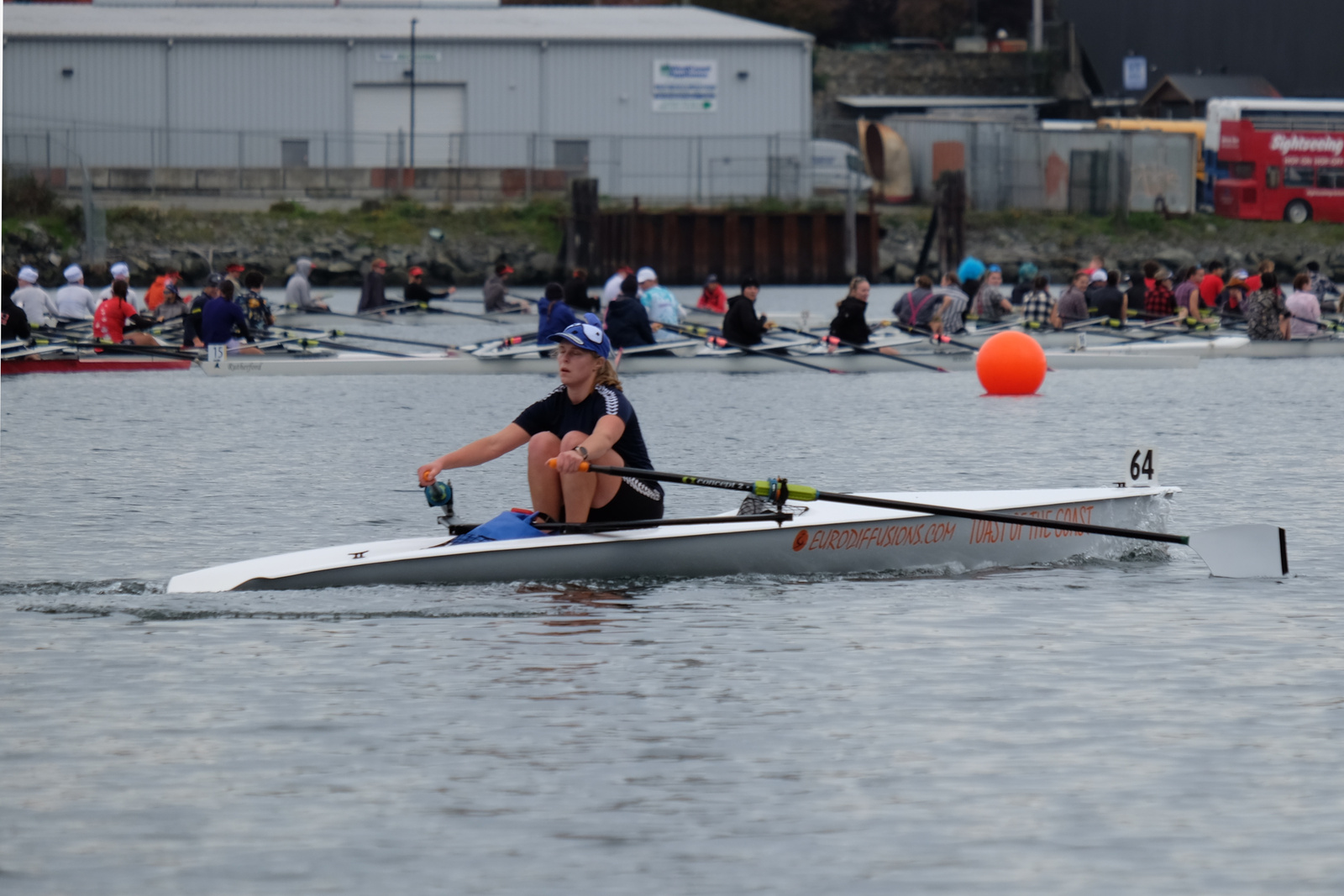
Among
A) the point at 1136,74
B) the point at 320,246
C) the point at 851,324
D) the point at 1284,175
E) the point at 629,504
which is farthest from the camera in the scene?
the point at 1136,74

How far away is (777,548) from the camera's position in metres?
10.8

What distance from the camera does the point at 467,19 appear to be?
2354 inches

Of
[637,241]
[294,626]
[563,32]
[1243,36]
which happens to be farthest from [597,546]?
[1243,36]

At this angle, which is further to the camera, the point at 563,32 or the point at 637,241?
the point at 563,32

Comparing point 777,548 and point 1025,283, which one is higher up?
point 1025,283

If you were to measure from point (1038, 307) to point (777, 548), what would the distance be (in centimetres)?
1987

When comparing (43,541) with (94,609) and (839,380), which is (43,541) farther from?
(839,380)

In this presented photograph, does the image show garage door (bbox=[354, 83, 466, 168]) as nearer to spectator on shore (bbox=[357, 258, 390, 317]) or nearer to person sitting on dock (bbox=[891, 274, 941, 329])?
spectator on shore (bbox=[357, 258, 390, 317])

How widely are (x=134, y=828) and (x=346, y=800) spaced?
737 mm

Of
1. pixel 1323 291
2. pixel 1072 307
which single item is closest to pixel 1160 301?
pixel 1072 307

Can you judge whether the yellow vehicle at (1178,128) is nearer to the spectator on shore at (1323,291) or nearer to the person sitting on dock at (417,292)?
the spectator on shore at (1323,291)

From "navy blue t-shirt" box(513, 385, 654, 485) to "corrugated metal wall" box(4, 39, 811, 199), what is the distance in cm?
4594

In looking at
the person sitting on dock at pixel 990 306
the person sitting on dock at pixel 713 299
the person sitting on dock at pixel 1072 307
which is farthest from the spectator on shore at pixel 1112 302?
the person sitting on dock at pixel 713 299

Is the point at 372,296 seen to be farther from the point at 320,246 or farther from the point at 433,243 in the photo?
the point at 320,246
